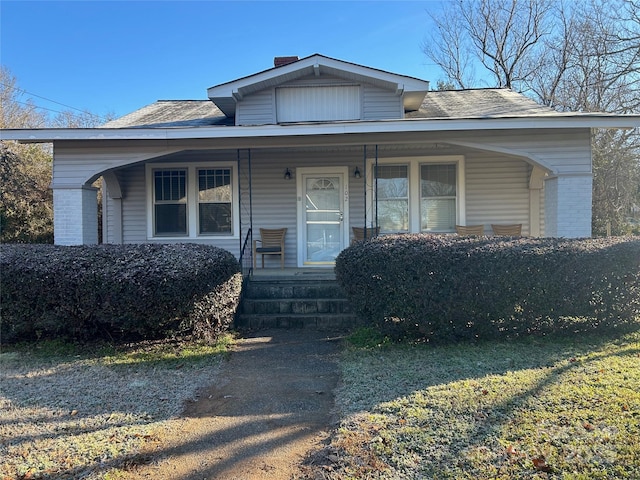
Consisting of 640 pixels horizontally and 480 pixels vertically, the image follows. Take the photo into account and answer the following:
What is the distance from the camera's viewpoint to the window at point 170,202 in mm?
9742

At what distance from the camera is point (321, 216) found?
961 centimetres

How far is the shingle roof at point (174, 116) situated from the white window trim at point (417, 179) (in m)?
3.36

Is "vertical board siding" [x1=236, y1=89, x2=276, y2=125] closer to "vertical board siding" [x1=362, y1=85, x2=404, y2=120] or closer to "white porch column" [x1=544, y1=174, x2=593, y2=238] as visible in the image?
"vertical board siding" [x1=362, y1=85, x2=404, y2=120]

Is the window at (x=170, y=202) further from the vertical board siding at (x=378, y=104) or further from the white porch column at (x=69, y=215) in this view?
the vertical board siding at (x=378, y=104)

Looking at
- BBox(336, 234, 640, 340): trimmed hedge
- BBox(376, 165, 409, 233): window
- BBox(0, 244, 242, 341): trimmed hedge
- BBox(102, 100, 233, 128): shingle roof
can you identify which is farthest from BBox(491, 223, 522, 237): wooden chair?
BBox(102, 100, 233, 128): shingle roof

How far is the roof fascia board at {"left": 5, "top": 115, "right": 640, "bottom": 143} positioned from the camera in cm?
686

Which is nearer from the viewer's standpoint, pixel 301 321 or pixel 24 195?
pixel 301 321

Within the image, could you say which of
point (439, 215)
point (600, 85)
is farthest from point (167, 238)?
point (600, 85)

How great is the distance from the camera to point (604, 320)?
5.39 meters

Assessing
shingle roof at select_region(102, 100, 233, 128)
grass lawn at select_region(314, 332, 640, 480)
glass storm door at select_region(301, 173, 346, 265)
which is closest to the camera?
grass lawn at select_region(314, 332, 640, 480)

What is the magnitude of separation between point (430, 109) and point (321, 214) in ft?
10.6

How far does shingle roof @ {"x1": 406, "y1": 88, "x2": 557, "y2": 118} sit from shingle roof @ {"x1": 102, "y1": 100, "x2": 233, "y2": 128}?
4352 millimetres

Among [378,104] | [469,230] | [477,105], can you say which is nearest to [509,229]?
[469,230]

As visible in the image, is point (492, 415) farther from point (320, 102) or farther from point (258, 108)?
point (258, 108)
